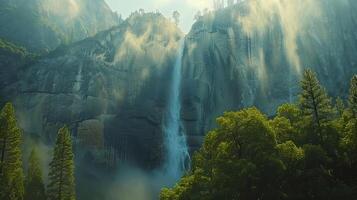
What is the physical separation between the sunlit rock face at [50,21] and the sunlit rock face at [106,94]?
129 ft

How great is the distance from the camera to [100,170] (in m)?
87.6

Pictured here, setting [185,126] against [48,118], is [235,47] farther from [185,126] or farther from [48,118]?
[48,118]

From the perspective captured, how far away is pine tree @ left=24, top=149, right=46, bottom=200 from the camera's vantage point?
6070cm

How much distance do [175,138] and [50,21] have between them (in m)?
91.1

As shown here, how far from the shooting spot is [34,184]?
61906mm

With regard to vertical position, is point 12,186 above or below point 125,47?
below

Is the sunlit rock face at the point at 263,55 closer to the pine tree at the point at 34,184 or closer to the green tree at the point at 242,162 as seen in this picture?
the pine tree at the point at 34,184

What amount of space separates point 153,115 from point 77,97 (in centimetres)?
1486

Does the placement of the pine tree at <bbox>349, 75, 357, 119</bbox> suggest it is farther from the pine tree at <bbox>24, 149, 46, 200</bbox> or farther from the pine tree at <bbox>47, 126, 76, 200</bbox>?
the pine tree at <bbox>24, 149, 46, 200</bbox>

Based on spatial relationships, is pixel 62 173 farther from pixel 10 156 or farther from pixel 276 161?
pixel 276 161

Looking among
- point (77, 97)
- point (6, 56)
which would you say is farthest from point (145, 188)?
point (6, 56)

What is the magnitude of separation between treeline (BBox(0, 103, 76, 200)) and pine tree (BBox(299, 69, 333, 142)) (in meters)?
29.9

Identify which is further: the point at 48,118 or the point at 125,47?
the point at 125,47

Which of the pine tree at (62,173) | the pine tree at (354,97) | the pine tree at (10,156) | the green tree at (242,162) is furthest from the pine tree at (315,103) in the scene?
the pine tree at (10,156)
